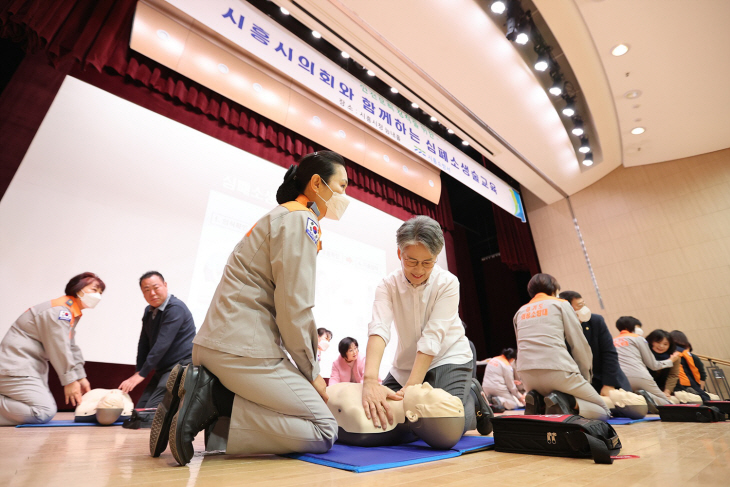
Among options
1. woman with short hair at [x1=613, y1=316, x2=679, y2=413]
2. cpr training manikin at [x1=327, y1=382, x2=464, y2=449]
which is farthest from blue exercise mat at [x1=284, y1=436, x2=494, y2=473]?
woman with short hair at [x1=613, y1=316, x2=679, y2=413]

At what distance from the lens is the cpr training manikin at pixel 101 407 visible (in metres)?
2.33

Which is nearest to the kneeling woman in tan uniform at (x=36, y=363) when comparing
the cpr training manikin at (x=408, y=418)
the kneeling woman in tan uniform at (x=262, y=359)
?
the kneeling woman in tan uniform at (x=262, y=359)

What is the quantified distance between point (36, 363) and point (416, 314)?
8.10 feet

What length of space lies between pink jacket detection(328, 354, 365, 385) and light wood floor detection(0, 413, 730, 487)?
2793 mm

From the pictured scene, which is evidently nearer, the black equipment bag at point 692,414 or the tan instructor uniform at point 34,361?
the black equipment bag at point 692,414

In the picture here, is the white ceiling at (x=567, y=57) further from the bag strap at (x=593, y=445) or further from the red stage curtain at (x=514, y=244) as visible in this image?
the bag strap at (x=593, y=445)

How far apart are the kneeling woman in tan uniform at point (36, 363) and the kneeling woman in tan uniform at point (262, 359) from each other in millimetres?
1681

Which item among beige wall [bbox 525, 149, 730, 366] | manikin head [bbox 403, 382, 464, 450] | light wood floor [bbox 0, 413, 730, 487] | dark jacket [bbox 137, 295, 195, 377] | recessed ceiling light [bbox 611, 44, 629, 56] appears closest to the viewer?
light wood floor [bbox 0, 413, 730, 487]

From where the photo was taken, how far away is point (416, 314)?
5.41 feet

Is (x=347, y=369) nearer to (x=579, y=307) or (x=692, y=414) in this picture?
(x=579, y=307)

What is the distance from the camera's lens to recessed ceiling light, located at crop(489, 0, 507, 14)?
338 centimetres

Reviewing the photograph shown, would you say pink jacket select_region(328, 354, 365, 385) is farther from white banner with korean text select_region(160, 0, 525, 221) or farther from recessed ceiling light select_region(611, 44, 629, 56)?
recessed ceiling light select_region(611, 44, 629, 56)

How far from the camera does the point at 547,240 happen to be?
23.6 feet

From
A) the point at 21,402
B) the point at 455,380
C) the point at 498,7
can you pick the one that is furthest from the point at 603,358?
the point at 21,402
